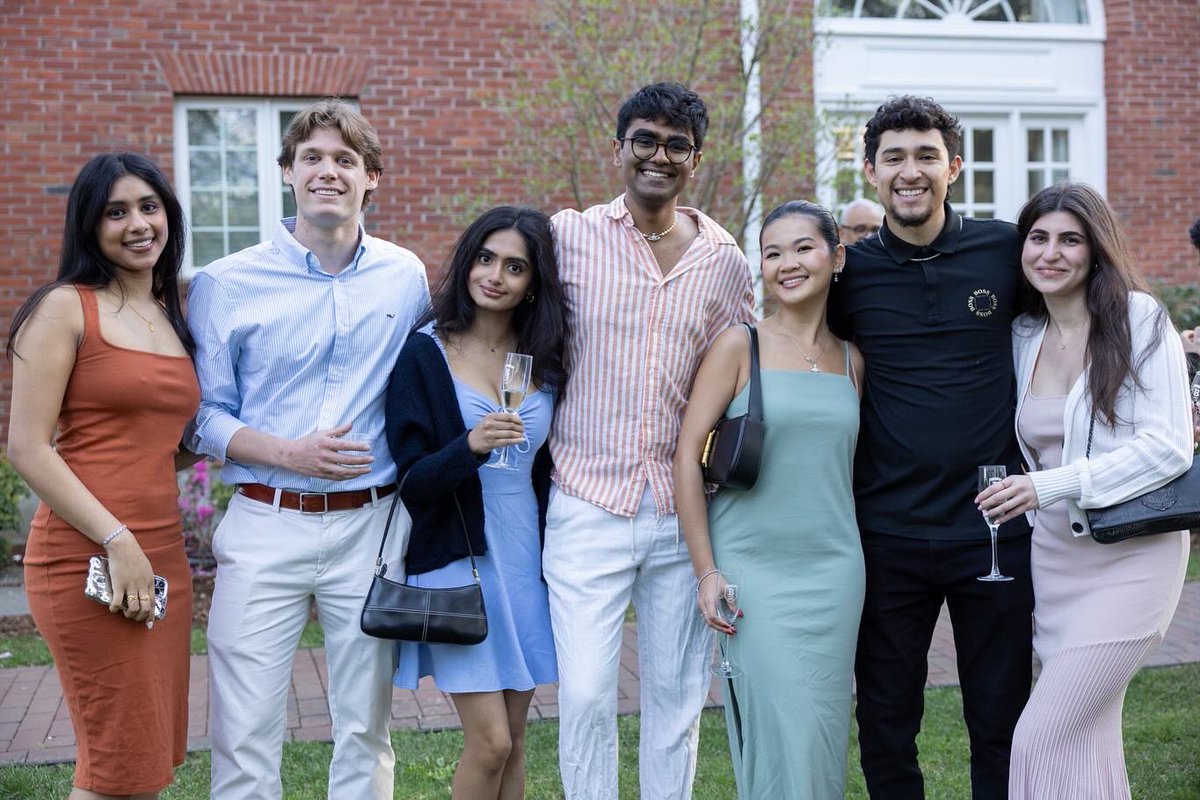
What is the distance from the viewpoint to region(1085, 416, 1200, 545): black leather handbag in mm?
3340

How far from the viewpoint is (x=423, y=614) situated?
3.38 metres

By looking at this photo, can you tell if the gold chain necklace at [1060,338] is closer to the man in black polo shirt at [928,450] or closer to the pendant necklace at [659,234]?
the man in black polo shirt at [928,450]

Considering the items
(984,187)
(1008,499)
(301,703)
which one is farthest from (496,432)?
(984,187)

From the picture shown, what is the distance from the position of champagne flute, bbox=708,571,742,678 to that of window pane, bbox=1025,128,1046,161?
9.16 m

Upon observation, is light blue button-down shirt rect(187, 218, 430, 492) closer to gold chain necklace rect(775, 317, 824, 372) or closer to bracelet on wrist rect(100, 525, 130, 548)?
bracelet on wrist rect(100, 525, 130, 548)

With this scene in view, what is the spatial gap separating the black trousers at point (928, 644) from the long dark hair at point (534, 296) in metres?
1.15

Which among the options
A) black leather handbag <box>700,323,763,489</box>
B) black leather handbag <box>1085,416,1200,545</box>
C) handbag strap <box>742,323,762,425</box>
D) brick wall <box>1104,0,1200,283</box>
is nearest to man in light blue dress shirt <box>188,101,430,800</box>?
black leather handbag <box>700,323,763,489</box>

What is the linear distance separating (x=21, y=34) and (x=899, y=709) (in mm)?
8505

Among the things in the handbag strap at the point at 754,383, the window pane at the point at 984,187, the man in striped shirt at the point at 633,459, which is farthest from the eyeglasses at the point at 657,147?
the window pane at the point at 984,187

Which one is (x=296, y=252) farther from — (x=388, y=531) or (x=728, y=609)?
(x=728, y=609)

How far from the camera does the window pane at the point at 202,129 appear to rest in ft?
31.4

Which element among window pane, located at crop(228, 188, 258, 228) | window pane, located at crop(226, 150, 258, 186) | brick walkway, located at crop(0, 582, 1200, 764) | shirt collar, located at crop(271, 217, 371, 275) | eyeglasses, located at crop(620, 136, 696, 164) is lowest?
brick walkway, located at crop(0, 582, 1200, 764)

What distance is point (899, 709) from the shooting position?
375 cm

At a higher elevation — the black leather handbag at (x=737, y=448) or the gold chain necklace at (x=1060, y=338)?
the gold chain necklace at (x=1060, y=338)
